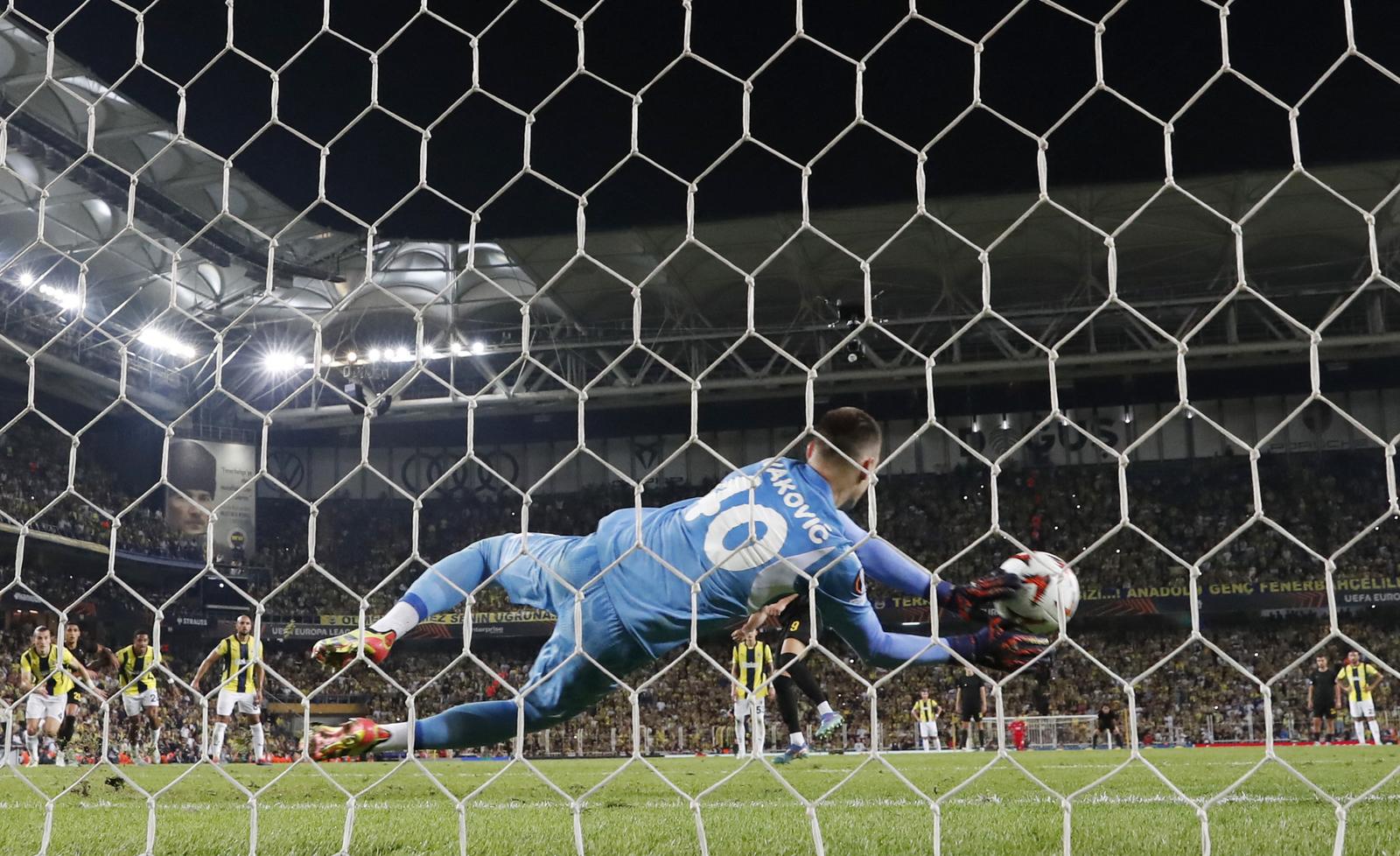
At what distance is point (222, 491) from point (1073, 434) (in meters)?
14.5

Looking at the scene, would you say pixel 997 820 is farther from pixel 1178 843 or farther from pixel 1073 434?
pixel 1073 434

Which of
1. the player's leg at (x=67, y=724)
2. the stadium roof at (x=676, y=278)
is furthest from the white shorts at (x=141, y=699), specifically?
the stadium roof at (x=676, y=278)

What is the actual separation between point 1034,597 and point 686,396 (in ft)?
54.5

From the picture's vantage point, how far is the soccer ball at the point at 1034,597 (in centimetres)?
258

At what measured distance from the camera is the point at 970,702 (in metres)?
14.7

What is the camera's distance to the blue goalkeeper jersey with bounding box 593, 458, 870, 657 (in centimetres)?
269

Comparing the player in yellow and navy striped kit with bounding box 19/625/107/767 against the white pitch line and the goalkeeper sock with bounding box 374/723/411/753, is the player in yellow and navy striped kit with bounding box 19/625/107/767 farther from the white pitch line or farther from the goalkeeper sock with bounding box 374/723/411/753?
the goalkeeper sock with bounding box 374/723/411/753

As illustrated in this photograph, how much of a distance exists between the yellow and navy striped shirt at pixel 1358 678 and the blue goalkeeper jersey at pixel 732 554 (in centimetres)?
1294

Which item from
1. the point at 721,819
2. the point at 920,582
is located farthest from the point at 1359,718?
the point at 920,582

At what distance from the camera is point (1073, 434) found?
20922mm

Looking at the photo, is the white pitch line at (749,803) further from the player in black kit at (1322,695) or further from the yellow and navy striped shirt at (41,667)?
the player in black kit at (1322,695)

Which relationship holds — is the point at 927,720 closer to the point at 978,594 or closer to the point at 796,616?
the point at 796,616

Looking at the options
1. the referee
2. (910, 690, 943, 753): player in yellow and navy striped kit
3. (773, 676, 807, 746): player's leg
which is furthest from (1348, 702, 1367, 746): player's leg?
(773, 676, 807, 746): player's leg

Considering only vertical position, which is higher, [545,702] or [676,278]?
[676,278]
